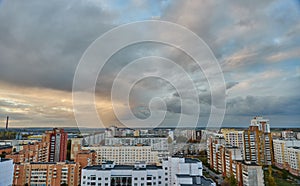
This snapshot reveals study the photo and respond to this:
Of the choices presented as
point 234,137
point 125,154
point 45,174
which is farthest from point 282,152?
point 45,174

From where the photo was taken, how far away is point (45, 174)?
14.0 ft

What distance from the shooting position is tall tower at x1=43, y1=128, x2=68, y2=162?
263 inches

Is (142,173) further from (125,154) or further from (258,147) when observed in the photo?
(258,147)

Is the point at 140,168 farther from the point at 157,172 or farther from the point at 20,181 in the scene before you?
the point at 20,181

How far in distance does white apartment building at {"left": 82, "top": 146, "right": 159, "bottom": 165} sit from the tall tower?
3.75 ft

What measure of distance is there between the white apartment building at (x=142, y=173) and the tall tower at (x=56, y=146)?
3.52m

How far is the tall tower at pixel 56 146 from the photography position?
667cm

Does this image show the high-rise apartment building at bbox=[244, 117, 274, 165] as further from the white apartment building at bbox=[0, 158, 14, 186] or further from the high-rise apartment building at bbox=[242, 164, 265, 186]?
the white apartment building at bbox=[0, 158, 14, 186]

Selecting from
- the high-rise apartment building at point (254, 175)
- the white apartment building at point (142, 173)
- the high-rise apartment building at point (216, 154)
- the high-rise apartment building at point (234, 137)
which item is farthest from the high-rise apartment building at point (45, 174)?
the high-rise apartment building at point (234, 137)

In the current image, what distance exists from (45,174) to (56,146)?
8.58 ft

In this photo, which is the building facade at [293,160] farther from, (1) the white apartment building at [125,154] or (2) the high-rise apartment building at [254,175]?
(1) the white apartment building at [125,154]

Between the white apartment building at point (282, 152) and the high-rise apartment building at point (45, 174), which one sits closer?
the high-rise apartment building at point (45, 174)

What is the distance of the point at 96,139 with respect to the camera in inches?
419

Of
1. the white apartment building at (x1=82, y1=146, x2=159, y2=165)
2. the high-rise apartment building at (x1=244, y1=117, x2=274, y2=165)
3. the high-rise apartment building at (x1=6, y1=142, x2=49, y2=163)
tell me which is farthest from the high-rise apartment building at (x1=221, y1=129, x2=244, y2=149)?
the high-rise apartment building at (x1=6, y1=142, x2=49, y2=163)
